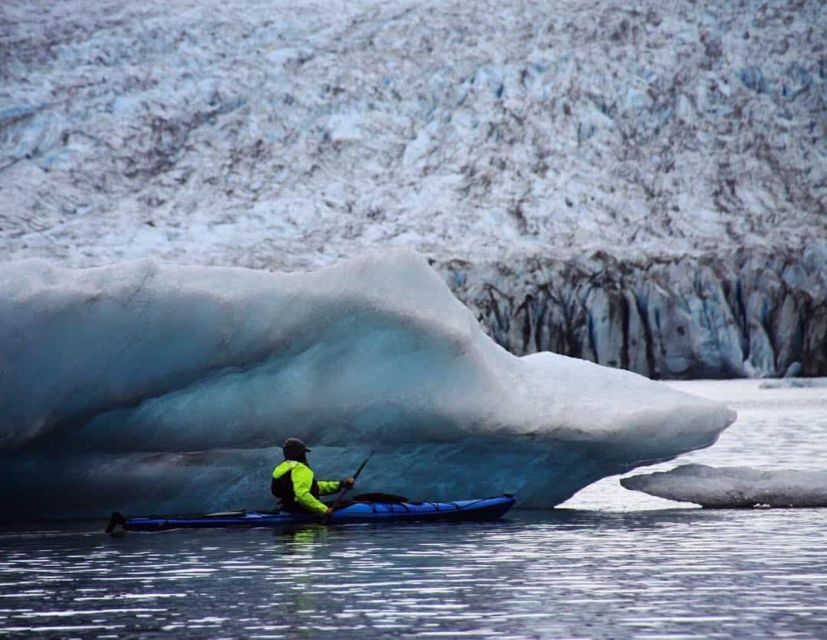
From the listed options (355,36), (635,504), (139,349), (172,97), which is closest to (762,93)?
(355,36)

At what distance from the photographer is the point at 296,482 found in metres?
10.9

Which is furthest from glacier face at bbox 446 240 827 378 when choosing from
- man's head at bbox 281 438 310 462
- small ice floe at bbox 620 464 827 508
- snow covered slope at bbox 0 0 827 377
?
man's head at bbox 281 438 310 462

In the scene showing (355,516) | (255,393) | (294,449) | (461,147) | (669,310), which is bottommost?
(355,516)

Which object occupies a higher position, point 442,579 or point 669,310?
point 669,310

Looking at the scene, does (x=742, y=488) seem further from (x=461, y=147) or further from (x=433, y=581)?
(x=461, y=147)

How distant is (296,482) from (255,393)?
0.91 m

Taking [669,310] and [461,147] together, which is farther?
[461,147]

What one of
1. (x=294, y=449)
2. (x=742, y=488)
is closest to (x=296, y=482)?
(x=294, y=449)

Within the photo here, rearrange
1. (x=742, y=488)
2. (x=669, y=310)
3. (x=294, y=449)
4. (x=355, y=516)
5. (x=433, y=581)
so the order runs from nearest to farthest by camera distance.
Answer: (x=433, y=581) < (x=294, y=449) < (x=355, y=516) < (x=742, y=488) < (x=669, y=310)

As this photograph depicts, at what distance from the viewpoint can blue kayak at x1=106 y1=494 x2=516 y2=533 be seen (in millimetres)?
10852

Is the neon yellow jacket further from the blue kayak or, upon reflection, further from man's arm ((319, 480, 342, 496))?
man's arm ((319, 480, 342, 496))

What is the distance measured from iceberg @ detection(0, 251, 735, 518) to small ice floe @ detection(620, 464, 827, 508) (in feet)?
1.58

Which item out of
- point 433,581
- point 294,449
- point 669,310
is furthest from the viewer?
point 669,310

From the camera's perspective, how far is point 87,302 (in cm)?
1099
